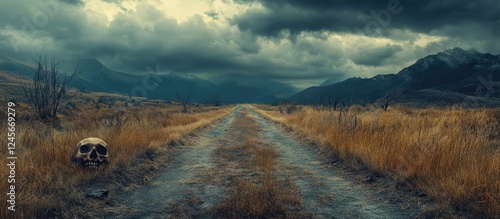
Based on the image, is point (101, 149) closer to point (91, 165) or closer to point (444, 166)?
point (91, 165)

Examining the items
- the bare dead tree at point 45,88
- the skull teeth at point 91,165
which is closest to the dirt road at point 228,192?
the skull teeth at point 91,165

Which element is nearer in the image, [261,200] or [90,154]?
[261,200]

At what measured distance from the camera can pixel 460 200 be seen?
4395mm

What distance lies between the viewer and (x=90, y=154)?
6.56 m

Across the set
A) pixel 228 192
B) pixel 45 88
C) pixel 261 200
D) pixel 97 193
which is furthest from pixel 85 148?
pixel 45 88

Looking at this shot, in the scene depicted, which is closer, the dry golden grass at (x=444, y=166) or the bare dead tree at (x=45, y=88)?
the dry golden grass at (x=444, y=166)

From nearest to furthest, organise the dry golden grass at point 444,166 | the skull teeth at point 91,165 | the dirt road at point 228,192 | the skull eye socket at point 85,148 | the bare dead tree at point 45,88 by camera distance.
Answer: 1. the dry golden grass at point 444,166
2. the dirt road at point 228,192
3. the skull teeth at point 91,165
4. the skull eye socket at point 85,148
5. the bare dead tree at point 45,88

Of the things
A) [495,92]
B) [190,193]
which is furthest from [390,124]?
[495,92]

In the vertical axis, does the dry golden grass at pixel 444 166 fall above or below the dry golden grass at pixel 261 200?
above

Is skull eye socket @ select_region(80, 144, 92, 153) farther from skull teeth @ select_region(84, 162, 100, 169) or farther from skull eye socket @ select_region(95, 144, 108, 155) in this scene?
skull teeth @ select_region(84, 162, 100, 169)

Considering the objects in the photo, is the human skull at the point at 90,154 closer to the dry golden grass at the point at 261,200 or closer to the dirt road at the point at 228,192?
the dirt road at the point at 228,192

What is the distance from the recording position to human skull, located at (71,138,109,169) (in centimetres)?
640

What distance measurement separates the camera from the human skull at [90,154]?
6.40 metres

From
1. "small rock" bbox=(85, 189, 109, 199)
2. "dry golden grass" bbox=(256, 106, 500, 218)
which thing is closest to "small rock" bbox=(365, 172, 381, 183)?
"dry golden grass" bbox=(256, 106, 500, 218)
